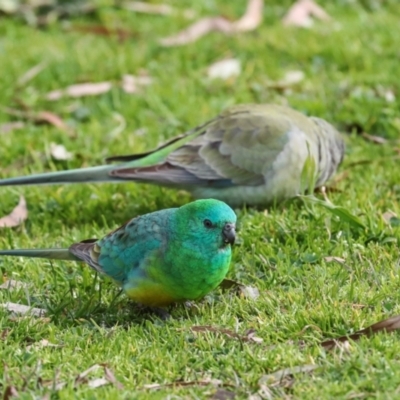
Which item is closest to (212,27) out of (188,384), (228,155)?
(228,155)

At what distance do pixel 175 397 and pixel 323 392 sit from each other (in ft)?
2.14

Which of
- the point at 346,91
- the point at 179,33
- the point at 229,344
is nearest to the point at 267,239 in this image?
the point at 229,344

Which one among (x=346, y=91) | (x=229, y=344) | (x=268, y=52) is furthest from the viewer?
(x=268, y=52)

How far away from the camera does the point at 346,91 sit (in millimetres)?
8438

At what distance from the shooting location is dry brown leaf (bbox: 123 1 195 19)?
1062 centimetres

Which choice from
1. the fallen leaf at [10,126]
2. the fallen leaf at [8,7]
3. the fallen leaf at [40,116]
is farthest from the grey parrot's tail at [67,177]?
the fallen leaf at [8,7]

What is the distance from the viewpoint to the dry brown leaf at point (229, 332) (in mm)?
4613

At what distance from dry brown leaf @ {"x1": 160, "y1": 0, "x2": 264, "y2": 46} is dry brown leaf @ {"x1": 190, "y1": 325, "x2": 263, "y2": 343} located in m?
5.44

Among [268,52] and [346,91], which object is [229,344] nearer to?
[346,91]

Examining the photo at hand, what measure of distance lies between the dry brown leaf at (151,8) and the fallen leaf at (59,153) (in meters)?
3.41

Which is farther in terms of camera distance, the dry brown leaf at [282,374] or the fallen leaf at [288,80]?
the fallen leaf at [288,80]

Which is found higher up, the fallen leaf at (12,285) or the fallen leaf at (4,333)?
the fallen leaf at (4,333)

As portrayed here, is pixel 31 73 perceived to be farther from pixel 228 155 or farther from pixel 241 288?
pixel 241 288

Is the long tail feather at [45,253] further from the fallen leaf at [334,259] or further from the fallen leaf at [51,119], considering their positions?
the fallen leaf at [51,119]
